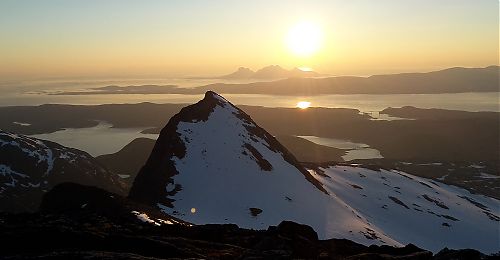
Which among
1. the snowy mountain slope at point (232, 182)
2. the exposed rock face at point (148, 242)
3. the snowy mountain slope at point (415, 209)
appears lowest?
the snowy mountain slope at point (415, 209)

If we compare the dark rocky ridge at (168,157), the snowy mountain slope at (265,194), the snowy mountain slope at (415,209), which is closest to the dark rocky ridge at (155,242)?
the snowy mountain slope at (265,194)

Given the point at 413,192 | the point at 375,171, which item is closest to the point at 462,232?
the point at 413,192

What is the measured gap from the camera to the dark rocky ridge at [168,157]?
210 ft

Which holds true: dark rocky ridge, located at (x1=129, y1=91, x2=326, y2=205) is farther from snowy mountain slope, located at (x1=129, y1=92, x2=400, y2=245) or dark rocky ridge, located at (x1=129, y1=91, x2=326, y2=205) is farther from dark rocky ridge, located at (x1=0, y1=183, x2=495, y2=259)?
dark rocky ridge, located at (x1=0, y1=183, x2=495, y2=259)

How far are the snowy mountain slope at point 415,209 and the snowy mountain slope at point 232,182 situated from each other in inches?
422

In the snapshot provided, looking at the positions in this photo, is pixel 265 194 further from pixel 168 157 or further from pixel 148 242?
pixel 148 242

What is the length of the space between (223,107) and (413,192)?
46.9 metres

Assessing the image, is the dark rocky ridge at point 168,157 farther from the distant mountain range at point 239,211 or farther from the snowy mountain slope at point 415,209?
the snowy mountain slope at point 415,209

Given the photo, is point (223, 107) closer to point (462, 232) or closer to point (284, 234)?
point (462, 232)

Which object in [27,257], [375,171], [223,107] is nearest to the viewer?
[27,257]

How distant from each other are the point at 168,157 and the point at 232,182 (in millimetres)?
11117

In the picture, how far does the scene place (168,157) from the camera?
7131 centimetres

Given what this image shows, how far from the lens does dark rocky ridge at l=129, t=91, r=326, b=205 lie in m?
64.0

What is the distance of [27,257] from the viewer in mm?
16797
